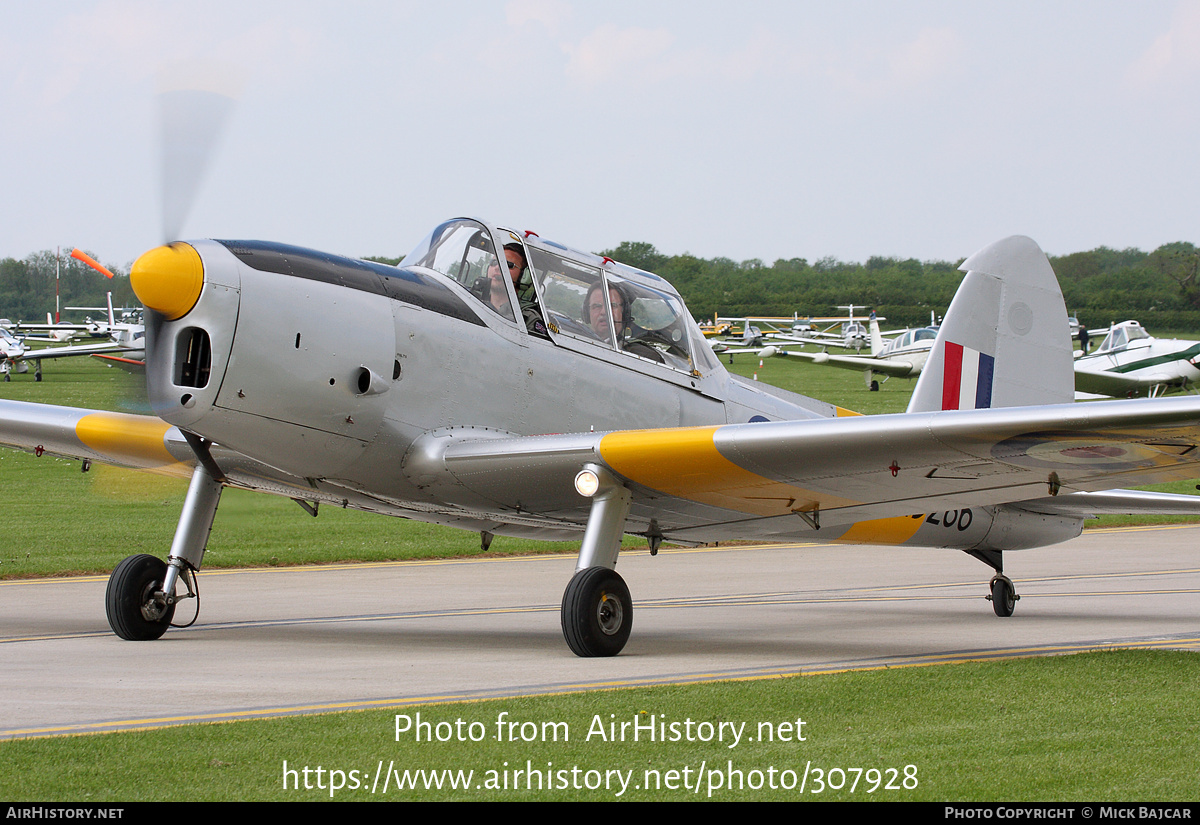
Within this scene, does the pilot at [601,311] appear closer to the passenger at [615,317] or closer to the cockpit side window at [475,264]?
the passenger at [615,317]

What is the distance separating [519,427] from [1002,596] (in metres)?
5.04

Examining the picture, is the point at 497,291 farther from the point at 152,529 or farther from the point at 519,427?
the point at 152,529

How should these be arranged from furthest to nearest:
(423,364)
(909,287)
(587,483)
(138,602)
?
1. (909,287)
2. (138,602)
3. (423,364)
4. (587,483)

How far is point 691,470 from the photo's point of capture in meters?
7.76

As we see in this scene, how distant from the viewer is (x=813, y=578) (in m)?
14.5

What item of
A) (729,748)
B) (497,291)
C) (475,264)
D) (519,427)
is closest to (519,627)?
(519,427)

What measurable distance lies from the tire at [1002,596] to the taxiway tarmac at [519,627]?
0.23 meters

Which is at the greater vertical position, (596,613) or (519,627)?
(596,613)

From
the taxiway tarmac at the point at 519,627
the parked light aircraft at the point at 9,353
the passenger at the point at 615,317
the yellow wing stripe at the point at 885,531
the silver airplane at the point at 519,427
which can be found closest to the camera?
the taxiway tarmac at the point at 519,627

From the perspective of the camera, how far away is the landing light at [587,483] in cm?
773

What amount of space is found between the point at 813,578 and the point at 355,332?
8422 millimetres

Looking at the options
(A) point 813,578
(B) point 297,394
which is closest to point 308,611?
(B) point 297,394

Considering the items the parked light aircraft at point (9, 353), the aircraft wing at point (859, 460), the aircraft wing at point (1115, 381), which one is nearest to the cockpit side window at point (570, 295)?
the aircraft wing at point (859, 460)

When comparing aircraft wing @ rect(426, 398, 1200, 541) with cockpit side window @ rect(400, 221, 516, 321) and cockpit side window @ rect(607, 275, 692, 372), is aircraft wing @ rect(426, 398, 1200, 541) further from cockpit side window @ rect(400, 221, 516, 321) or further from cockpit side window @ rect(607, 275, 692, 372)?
cockpit side window @ rect(607, 275, 692, 372)
